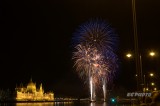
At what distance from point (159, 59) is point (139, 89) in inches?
1058

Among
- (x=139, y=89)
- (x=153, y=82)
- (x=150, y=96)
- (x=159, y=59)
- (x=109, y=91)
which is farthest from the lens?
(x=109, y=91)

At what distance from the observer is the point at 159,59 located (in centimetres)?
4547

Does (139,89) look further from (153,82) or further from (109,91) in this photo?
(109,91)

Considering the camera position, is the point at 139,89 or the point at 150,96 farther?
the point at 150,96

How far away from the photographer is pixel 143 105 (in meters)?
20.8

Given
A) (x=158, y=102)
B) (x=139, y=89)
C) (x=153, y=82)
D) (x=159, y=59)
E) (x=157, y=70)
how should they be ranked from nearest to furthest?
(x=139, y=89) < (x=158, y=102) < (x=159, y=59) < (x=157, y=70) < (x=153, y=82)

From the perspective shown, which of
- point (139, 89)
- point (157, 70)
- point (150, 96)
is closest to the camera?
point (139, 89)

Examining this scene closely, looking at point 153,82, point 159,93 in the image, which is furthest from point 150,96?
point 153,82

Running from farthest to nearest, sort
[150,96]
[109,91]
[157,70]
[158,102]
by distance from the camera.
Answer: [109,91] → [157,70] → [150,96] → [158,102]

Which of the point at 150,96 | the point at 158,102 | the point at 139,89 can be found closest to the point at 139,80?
the point at 139,89

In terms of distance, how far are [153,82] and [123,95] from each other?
46.2 metres

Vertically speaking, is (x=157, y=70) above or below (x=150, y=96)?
above

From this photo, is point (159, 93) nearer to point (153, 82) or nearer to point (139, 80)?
point (139, 80)

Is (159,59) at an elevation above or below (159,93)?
above
